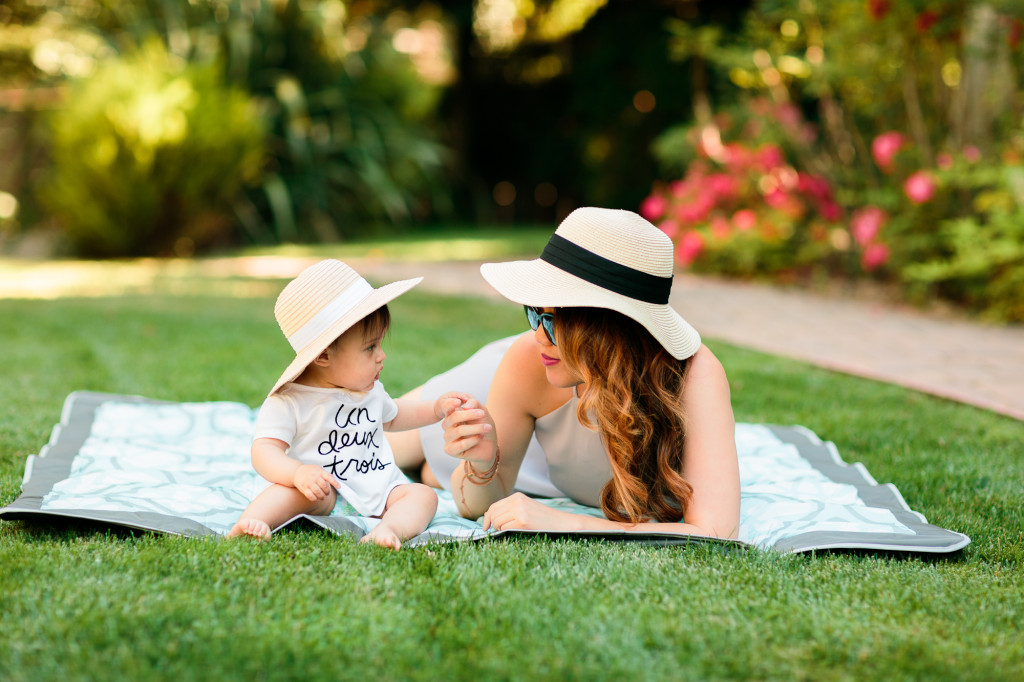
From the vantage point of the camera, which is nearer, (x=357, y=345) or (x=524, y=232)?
(x=357, y=345)

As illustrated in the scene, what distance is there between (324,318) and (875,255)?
584cm

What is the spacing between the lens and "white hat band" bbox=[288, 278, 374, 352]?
2.48 m

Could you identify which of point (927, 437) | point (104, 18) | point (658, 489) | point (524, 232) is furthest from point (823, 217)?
point (104, 18)

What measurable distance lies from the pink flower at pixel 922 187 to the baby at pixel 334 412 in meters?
5.28

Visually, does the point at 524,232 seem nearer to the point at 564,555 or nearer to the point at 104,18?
the point at 104,18

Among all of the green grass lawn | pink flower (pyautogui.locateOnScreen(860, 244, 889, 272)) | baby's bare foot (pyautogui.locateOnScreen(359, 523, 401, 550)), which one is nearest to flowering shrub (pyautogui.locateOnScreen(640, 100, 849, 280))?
pink flower (pyautogui.locateOnScreen(860, 244, 889, 272))

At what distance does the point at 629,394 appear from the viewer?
2229mm

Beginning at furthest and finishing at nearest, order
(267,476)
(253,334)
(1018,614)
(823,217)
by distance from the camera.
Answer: (823,217) → (253,334) → (267,476) → (1018,614)

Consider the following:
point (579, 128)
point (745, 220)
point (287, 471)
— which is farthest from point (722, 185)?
point (579, 128)

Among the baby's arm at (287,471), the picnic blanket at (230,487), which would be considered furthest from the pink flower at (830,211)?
the baby's arm at (287,471)

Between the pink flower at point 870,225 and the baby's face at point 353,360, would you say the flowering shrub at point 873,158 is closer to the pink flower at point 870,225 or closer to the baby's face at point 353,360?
the pink flower at point 870,225

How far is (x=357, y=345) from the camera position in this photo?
2506mm

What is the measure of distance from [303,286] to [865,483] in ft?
6.18

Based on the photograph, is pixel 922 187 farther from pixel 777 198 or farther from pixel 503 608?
pixel 503 608
